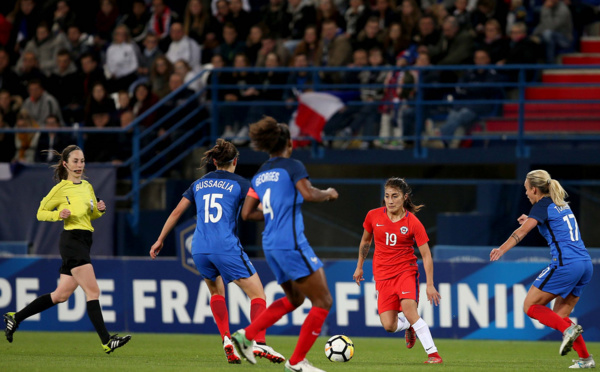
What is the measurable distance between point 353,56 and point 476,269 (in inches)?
196

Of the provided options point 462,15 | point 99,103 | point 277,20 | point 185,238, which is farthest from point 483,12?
point 99,103

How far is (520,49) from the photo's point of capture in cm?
1549

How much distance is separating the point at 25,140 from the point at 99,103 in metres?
1.42

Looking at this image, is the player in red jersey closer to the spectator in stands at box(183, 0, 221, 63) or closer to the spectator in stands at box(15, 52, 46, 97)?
the spectator in stands at box(183, 0, 221, 63)

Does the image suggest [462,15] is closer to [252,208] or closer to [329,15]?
[329,15]

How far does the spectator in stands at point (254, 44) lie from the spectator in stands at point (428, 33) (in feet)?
9.28

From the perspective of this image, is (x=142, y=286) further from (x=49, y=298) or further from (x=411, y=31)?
(x=411, y=31)

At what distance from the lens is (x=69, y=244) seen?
32.5 ft

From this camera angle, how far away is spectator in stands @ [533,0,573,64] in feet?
52.9

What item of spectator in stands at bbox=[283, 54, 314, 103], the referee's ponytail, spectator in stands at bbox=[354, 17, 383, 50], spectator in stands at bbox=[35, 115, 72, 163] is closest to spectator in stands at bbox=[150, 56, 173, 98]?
spectator in stands at bbox=[35, 115, 72, 163]

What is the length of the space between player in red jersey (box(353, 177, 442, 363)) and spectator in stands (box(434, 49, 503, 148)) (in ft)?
18.8

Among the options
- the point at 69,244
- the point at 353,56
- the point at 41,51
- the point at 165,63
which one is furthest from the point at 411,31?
the point at 69,244

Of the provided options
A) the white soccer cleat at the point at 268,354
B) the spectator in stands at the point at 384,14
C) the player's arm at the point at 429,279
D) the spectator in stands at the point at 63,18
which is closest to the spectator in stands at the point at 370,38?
the spectator in stands at the point at 384,14

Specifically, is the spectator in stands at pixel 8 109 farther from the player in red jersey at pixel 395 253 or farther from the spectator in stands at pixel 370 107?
the player in red jersey at pixel 395 253
